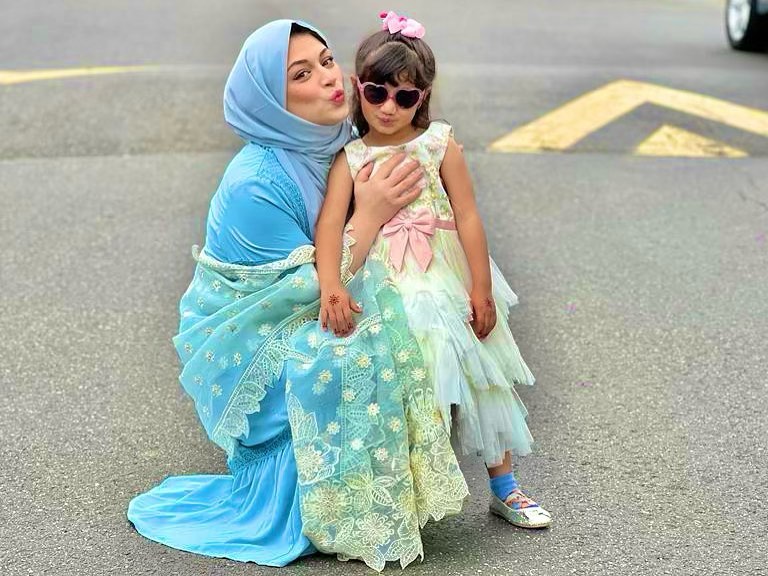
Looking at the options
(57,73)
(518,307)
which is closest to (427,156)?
(518,307)

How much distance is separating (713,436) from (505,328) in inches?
47.2

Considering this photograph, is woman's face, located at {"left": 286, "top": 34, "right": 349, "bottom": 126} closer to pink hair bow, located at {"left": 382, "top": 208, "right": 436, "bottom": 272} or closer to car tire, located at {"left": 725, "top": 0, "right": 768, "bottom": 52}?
pink hair bow, located at {"left": 382, "top": 208, "right": 436, "bottom": 272}

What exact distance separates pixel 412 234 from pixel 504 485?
2.75 feet

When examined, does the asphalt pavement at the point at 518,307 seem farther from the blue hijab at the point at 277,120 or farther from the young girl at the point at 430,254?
the blue hijab at the point at 277,120

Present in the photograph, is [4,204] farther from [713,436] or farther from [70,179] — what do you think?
[713,436]

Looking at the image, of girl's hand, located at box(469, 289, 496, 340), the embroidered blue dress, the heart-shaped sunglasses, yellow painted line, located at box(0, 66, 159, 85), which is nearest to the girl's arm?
girl's hand, located at box(469, 289, 496, 340)

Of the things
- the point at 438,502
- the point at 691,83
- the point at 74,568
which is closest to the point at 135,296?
the point at 74,568

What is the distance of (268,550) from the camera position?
351 centimetres

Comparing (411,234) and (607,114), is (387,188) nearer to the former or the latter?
(411,234)

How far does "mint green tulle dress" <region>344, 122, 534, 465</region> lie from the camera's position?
11.1 ft

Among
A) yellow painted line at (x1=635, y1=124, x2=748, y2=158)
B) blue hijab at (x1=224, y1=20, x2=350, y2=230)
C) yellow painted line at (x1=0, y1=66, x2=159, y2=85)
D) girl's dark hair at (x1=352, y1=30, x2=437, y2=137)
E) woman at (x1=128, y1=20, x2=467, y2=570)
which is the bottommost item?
yellow painted line at (x1=0, y1=66, x2=159, y2=85)

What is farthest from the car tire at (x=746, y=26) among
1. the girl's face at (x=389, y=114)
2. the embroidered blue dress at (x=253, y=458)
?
the embroidered blue dress at (x=253, y=458)

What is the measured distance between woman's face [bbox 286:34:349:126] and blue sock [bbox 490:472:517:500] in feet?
3.89

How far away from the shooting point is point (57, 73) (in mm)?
9945
